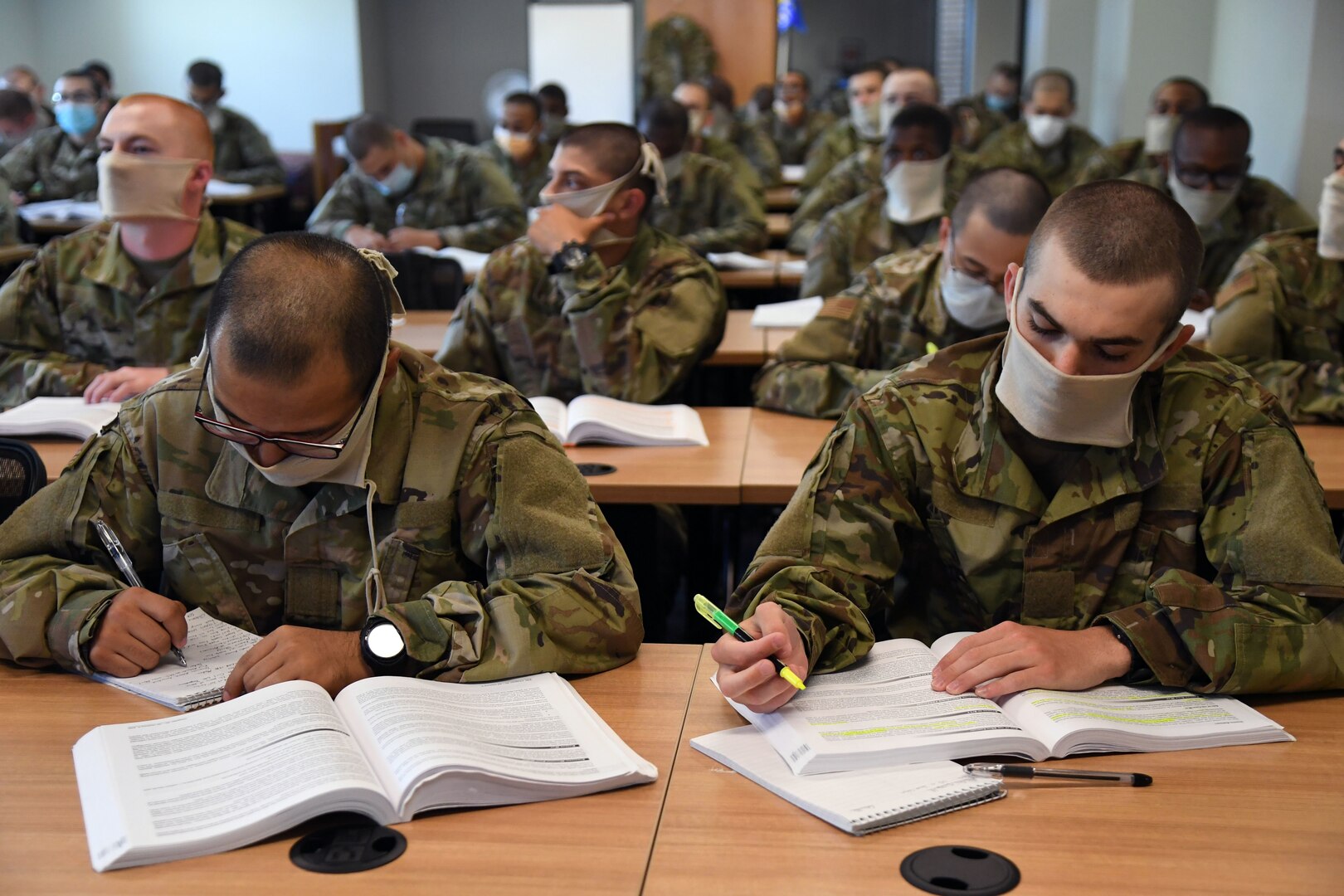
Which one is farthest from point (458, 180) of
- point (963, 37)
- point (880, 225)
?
point (963, 37)

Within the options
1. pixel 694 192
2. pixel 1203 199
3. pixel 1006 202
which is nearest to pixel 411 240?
pixel 694 192

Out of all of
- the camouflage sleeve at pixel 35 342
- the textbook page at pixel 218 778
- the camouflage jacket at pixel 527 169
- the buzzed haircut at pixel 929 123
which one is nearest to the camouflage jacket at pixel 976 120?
the camouflage jacket at pixel 527 169

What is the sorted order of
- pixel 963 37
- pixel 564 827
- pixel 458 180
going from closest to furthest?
pixel 564 827, pixel 458 180, pixel 963 37

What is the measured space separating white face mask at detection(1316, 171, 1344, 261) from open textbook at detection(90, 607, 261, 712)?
8.53 feet

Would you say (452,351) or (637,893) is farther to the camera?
(452,351)

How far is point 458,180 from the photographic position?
20.0 feet

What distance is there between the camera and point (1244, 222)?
15.2 feet

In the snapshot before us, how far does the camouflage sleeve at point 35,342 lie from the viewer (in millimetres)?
2969

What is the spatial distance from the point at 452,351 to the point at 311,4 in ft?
32.1

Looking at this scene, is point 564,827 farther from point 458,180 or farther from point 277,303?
point 458,180

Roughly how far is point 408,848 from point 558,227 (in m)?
2.13

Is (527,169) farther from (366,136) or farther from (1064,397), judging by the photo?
(1064,397)

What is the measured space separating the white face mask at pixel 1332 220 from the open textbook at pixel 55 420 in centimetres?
272

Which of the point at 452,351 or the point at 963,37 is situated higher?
the point at 963,37
